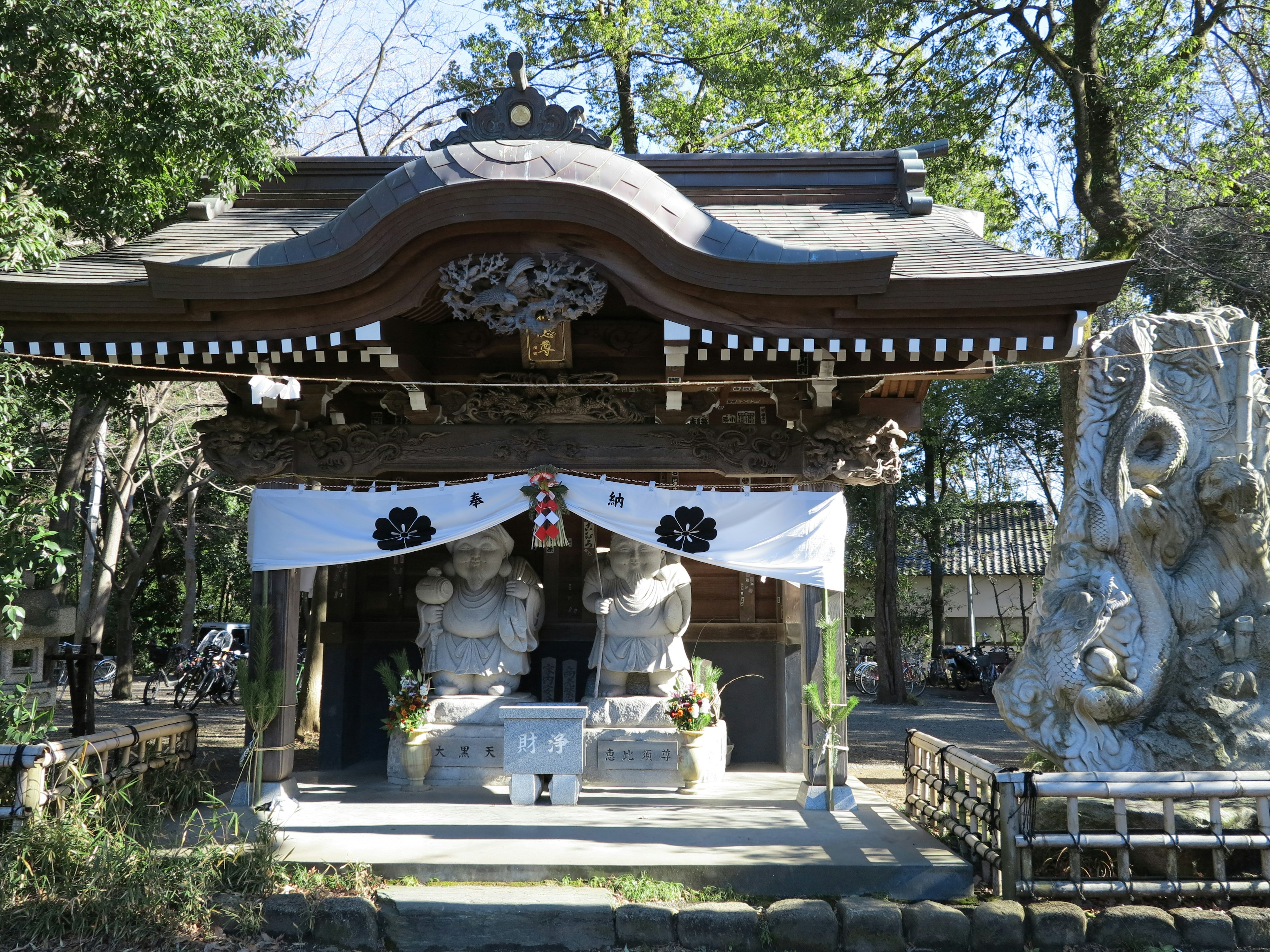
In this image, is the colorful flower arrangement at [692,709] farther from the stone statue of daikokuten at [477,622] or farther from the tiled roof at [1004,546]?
the tiled roof at [1004,546]

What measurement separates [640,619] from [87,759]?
420 cm

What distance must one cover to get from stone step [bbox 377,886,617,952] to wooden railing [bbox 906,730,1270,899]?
2318 millimetres

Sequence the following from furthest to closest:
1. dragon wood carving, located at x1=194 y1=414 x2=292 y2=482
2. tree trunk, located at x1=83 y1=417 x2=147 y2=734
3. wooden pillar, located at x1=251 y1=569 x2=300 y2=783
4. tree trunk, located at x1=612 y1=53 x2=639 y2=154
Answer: tree trunk, located at x1=612 y1=53 x2=639 y2=154, tree trunk, located at x1=83 y1=417 x2=147 y2=734, dragon wood carving, located at x1=194 y1=414 x2=292 y2=482, wooden pillar, located at x1=251 y1=569 x2=300 y2=783

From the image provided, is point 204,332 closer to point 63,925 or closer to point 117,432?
point 63,925

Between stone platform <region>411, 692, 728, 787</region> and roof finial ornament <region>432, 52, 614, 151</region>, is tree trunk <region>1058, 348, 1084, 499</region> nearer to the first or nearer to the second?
stone platform <region>411, 692, 728, 787</region>

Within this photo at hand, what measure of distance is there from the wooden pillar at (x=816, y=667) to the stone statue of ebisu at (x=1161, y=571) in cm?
119

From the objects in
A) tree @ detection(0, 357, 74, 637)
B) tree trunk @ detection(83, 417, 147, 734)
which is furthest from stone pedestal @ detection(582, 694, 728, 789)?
tree trunk @ detection(83, 417, 147, 734)

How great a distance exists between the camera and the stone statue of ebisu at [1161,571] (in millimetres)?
6051

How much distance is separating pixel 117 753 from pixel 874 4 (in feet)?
43.5

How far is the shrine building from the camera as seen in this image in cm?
625

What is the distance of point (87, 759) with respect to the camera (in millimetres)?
6004

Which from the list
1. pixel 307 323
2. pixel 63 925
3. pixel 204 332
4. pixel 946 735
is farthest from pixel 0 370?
pixel 946 735

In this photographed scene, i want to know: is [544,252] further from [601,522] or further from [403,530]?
[403,530]

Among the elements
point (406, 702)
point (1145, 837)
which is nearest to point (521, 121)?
point (406, 702)
